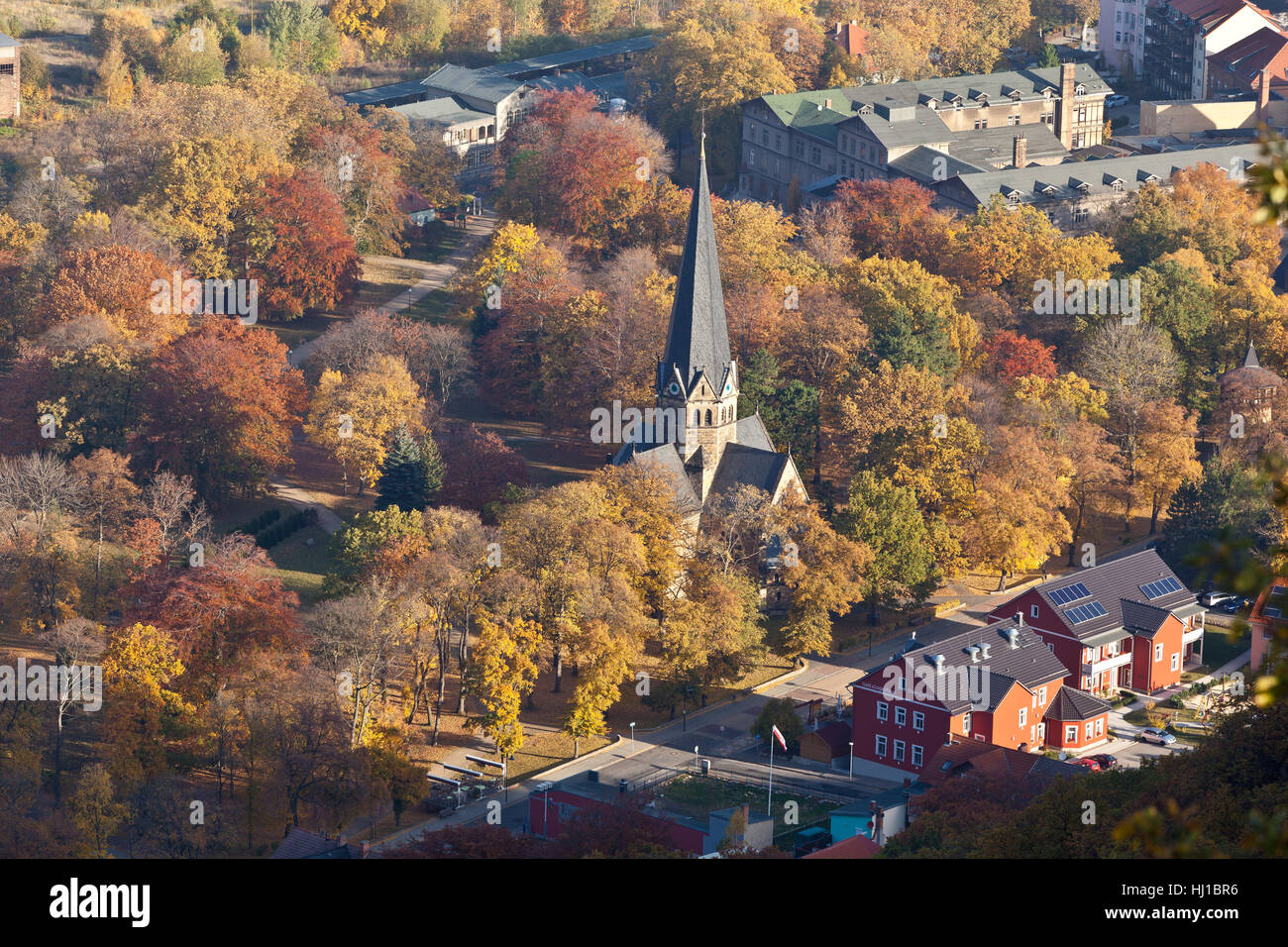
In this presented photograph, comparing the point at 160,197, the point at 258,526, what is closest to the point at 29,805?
the point at 258,526

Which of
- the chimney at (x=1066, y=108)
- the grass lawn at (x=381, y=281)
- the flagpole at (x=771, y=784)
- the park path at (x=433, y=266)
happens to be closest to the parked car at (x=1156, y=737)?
the flagpole at (x=771, y=784)

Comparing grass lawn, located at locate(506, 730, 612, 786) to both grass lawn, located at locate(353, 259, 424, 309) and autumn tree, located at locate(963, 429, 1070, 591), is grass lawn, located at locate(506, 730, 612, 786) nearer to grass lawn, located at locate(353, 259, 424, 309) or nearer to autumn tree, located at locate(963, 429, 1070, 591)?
autumn tree, located at locate(963, 429, 1070, 591)

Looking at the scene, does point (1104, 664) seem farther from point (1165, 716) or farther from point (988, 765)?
point (988, 765)

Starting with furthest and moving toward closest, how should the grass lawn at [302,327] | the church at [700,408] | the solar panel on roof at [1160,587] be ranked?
the grass lawn at [302,327] < the solar panel on roof at [1160,587] < the church at [700,408]

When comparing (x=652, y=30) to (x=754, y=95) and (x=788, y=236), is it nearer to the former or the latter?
(x=754, y=95)

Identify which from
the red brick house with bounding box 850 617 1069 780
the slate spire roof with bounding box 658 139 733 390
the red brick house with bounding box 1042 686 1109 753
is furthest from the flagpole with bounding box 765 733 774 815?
the slate spire roof with bounding box 658 139 733 390

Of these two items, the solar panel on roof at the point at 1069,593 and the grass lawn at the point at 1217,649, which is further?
the grass lawn at the point at 1217,649

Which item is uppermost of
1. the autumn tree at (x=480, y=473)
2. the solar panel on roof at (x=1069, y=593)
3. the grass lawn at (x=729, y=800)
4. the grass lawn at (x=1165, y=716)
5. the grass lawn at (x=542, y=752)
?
the autumn tree at (x=480, y=473)

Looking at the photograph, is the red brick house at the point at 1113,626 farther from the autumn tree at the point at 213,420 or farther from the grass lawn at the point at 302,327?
the grass lawn at the point at 302,327
